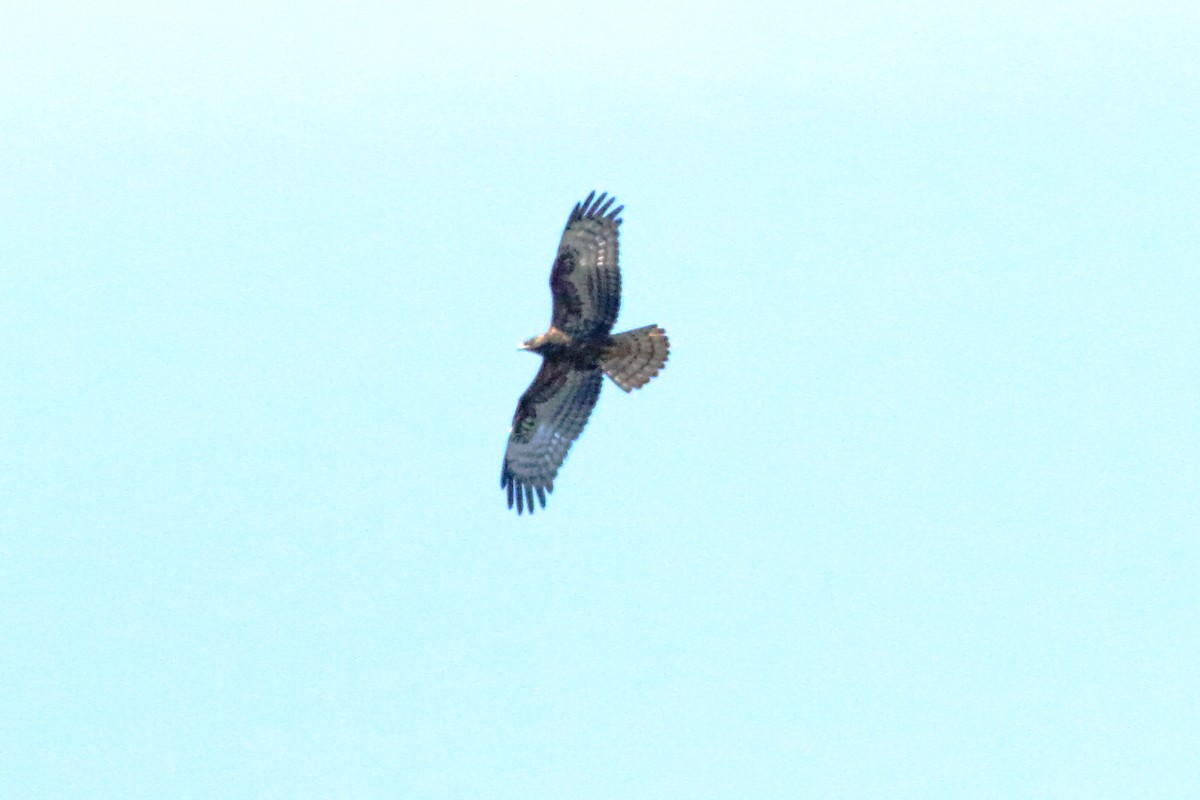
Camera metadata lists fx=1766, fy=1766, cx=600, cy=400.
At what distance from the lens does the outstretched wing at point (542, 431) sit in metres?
17.5

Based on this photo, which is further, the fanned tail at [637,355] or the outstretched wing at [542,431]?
the outstretched wing at [542,431]

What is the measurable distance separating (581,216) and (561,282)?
661 millimetres

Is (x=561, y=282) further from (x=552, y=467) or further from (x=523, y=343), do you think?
(x=552, y=467)

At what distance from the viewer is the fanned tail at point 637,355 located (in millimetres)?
16766

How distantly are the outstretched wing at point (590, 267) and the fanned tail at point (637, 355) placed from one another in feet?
0.76

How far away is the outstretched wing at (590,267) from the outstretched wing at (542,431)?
97 cm

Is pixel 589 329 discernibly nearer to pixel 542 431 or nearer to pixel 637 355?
pixel 637 355

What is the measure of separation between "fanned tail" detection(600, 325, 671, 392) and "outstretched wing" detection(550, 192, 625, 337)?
0.23m

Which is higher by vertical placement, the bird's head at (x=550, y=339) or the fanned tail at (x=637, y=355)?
the bird's head at (x=550, y=339)

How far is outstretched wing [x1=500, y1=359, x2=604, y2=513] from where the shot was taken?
690 inches

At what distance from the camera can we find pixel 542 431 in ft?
58.3

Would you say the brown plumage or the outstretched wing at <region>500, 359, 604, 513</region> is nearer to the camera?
the brown plumage

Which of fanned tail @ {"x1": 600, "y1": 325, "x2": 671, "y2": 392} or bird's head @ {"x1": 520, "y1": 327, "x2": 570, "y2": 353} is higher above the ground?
bird's head @ {"x1": 520, "y1": 327, "x2": 570, "y2": 353}

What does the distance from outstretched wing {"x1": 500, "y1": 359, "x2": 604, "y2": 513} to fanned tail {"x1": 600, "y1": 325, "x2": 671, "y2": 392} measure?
0.57 metres
